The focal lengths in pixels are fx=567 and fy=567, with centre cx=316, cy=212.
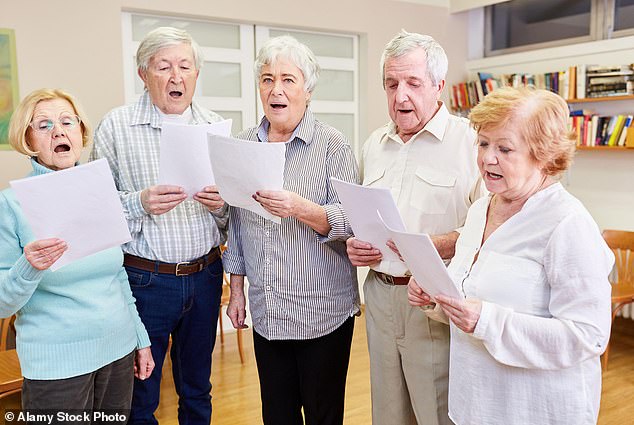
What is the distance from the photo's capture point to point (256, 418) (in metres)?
3.14

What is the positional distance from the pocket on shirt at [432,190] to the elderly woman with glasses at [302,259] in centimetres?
23

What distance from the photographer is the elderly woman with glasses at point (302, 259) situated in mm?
1854

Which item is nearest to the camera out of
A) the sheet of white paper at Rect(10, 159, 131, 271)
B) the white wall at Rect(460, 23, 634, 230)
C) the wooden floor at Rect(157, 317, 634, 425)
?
the sheet of white paper at Rect(10, 159, 131, 271)

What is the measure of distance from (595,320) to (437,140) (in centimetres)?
79

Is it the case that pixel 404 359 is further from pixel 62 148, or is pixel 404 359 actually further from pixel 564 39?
pixel 564 39

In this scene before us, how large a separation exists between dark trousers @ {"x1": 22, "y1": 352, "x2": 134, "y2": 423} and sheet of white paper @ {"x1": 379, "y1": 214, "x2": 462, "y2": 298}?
967mm

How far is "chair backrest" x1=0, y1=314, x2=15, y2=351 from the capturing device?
10.9ft

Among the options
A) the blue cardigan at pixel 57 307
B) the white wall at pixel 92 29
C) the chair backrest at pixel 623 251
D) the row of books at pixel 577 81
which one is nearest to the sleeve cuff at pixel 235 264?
the blue cardigan at pixel 57 307

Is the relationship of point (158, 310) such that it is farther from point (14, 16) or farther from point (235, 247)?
point (14, 16)

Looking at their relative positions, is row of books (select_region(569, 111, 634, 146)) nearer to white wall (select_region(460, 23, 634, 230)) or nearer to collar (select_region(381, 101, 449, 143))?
white wall (select_region(460, 23, 634, 230))

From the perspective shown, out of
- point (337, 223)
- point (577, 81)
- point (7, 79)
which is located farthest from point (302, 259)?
point (577, 81)

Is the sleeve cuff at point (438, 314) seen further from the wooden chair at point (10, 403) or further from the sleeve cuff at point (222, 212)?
the wooden chair at point (10, 403)

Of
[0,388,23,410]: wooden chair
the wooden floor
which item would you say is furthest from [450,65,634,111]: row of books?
[0,388,23,410]: wooden chair

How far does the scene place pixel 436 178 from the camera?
1.81 m
